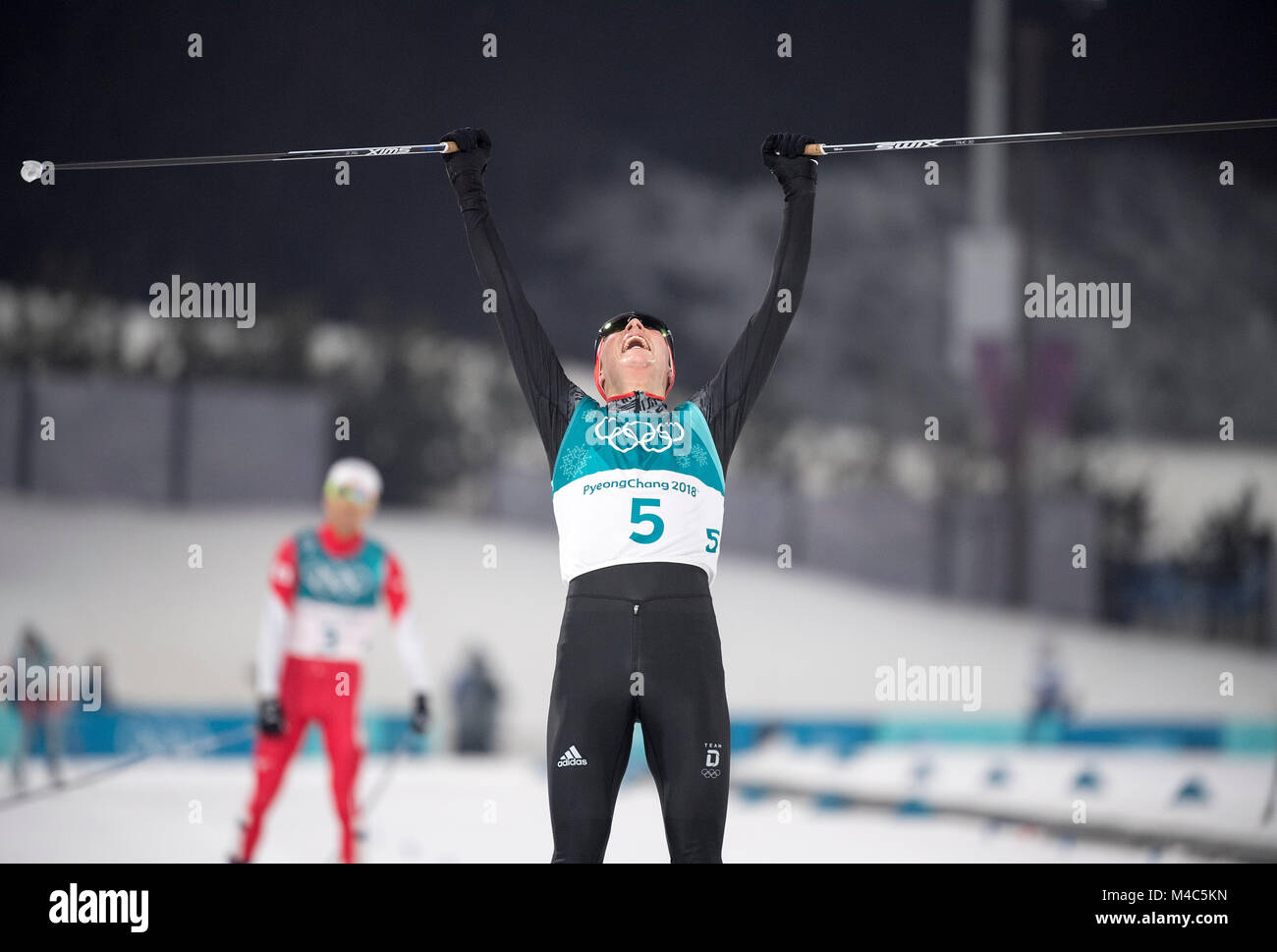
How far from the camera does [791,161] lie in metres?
3.32

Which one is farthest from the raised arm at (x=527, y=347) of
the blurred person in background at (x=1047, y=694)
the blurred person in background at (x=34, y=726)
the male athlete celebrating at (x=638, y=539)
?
the blurred person in background at (x=1047, y=694)

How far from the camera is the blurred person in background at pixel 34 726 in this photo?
249 inches

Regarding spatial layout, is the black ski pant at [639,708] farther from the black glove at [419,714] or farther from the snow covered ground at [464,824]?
the snow covered ground at [464,824]

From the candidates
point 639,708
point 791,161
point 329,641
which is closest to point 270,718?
point 329,641

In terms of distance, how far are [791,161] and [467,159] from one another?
0.85 meters

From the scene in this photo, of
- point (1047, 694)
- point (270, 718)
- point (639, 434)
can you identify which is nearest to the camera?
point (639, 434)

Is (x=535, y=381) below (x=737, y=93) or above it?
below

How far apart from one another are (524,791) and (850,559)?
187 inches

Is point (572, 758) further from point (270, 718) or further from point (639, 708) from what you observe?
point (270, 718)

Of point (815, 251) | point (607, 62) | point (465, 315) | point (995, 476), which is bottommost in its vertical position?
point (995, 476)

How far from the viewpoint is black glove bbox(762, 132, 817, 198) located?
10.8 ft

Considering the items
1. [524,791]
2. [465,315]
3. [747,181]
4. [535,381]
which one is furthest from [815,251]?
[535,381]
